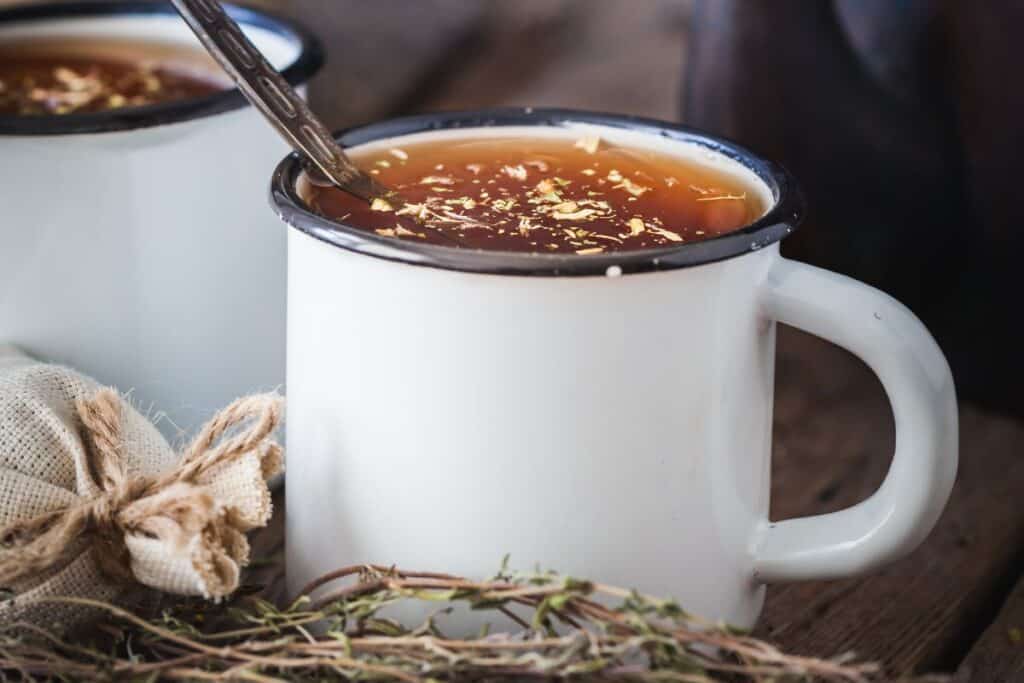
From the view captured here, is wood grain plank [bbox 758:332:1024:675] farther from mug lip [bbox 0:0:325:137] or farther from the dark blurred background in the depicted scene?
mug lip [bbox 0:0:325:137]

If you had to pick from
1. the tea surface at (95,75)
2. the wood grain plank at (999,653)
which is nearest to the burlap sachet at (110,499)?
the tea surface at (95,75)

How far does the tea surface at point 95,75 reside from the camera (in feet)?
2.69

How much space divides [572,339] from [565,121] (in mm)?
219

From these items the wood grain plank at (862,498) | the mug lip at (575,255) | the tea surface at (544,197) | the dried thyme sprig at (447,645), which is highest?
the mug lip at (575,255)

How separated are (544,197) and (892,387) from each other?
18 centimetres

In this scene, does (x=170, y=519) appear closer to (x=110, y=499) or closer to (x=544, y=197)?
(x=110, y=499)

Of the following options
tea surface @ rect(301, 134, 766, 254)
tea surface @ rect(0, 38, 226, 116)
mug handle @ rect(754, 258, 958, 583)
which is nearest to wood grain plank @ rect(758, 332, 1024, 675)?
mug handle @ rect(754, 258, 958, 583)

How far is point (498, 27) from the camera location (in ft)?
4.36

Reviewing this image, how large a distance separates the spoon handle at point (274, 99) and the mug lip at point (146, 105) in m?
0.08

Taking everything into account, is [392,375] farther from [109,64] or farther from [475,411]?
[109,64]

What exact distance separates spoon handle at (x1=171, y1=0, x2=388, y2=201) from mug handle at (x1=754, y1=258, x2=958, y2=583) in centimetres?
20

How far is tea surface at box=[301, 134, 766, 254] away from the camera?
0.58 metres

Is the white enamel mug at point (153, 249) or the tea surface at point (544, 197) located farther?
the white enamel mug at point (153, 249)

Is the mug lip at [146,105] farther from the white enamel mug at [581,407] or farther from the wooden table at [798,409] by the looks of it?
the wooden table at [798,409]
